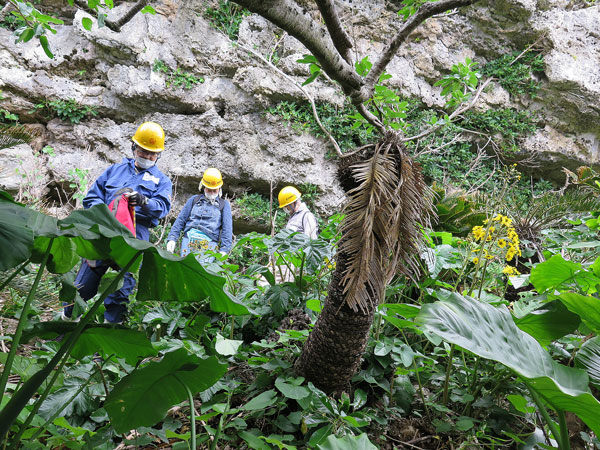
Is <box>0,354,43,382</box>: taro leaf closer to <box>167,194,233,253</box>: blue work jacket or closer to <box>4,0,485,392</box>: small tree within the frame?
<box>4,0,485,392</box>: small tree

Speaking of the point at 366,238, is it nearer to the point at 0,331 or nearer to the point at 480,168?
the point at 0,331

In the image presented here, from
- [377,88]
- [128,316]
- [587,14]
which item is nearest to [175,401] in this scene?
[377,88]

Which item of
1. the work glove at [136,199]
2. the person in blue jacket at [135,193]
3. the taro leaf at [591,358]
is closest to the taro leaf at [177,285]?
the taro leaf at [591,358]

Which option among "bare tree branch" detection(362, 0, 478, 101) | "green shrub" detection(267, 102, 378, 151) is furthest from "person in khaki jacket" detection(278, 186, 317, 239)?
"green shrub" detection(267, 102, 378, 151)

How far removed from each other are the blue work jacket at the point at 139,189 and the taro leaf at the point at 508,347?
108 inches

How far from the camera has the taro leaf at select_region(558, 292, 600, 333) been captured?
1099 mm

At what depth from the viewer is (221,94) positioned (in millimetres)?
8312

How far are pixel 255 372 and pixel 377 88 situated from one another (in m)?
1.56

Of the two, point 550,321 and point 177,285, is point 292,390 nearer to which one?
point 177,285

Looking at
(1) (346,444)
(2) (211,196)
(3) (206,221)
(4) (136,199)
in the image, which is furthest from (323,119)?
(1) (346,444)

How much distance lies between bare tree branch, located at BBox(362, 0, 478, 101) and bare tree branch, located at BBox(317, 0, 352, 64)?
0.51 ft

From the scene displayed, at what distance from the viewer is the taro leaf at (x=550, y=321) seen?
3.69 ft

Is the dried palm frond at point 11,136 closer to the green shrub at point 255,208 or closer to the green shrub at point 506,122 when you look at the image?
the green shrub at point 255,208

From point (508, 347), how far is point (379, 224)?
55cm
